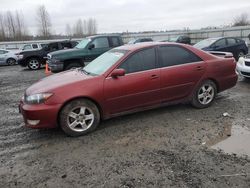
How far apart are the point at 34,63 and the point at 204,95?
1305cm

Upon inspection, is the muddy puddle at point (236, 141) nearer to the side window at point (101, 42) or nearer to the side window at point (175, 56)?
the side window at point (175, 56)

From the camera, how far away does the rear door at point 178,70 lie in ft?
17.9

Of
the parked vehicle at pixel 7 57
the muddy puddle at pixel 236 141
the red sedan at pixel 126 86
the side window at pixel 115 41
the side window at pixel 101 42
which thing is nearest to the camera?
the muddy puddle at pixel 236 141

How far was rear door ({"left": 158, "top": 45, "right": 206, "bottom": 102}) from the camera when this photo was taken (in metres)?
5.47

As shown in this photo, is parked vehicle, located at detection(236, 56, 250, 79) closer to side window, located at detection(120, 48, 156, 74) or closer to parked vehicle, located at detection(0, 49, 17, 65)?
side window, located at detection(120, 48, 156, 74)

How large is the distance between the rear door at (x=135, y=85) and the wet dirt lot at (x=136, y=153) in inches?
17.2

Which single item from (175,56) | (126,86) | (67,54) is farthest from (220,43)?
(126,86)

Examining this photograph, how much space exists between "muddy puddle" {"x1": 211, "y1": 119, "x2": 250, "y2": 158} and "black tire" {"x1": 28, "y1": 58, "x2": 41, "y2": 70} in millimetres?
14041

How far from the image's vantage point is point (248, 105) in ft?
20.5

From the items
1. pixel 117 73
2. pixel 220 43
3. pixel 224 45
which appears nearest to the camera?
pixel 117 73

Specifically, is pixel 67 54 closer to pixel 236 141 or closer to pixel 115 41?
pixel 115 41

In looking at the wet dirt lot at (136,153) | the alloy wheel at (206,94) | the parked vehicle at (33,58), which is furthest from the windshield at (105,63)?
the parked vehicle at (33,58)

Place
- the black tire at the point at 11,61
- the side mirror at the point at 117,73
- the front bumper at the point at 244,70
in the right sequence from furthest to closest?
the black tire at the point at 11,61 → the front bumper at the point at 244,70 → the side mirror at the point at 117,73

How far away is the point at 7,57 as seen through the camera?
20469mm
